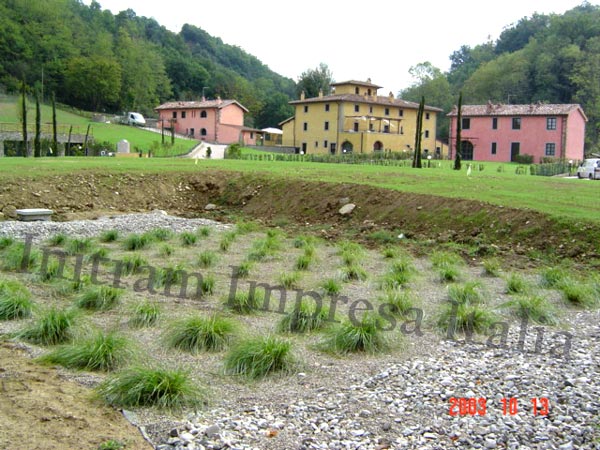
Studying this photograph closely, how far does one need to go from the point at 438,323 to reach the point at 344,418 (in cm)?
326

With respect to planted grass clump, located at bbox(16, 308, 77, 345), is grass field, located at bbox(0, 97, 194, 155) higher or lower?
higher

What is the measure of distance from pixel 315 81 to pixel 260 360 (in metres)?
103

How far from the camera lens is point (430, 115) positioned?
79.7 m

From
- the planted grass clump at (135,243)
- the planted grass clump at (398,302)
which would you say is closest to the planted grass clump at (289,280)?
the planted grass clump at (398,302)

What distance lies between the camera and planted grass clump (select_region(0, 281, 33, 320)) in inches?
335

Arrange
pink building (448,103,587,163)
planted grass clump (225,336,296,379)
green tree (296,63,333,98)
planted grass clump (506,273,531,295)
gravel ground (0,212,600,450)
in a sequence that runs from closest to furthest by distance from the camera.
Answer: gravel ground (0,212,600,450), planted grass clump (225,336,296,379), planted grass clump (506,273,531,295), pink building (448,103,587,163), green tree (296,63,333,98)

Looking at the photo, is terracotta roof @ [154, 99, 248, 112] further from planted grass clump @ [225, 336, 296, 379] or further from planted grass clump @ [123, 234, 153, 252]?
planted grass clump @ [225, 336, 296, 379]

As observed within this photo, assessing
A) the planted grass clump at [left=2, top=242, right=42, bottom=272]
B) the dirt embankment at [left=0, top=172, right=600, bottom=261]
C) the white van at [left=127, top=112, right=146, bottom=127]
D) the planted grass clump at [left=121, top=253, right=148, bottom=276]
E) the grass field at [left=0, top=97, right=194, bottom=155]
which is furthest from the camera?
the white van at [left=127, top=112, right=146, bottom=127]

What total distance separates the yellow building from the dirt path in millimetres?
64661

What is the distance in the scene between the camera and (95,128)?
71.6 meters

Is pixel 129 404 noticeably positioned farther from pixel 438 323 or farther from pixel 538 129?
pixel 538 129

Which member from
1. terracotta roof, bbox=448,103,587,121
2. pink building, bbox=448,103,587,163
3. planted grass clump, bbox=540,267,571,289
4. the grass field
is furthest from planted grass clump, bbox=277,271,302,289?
terracotta roof, bbox=448,103,587,121

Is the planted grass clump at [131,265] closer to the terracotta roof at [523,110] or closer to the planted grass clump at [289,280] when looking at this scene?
the planted grass clump at [289,280]
